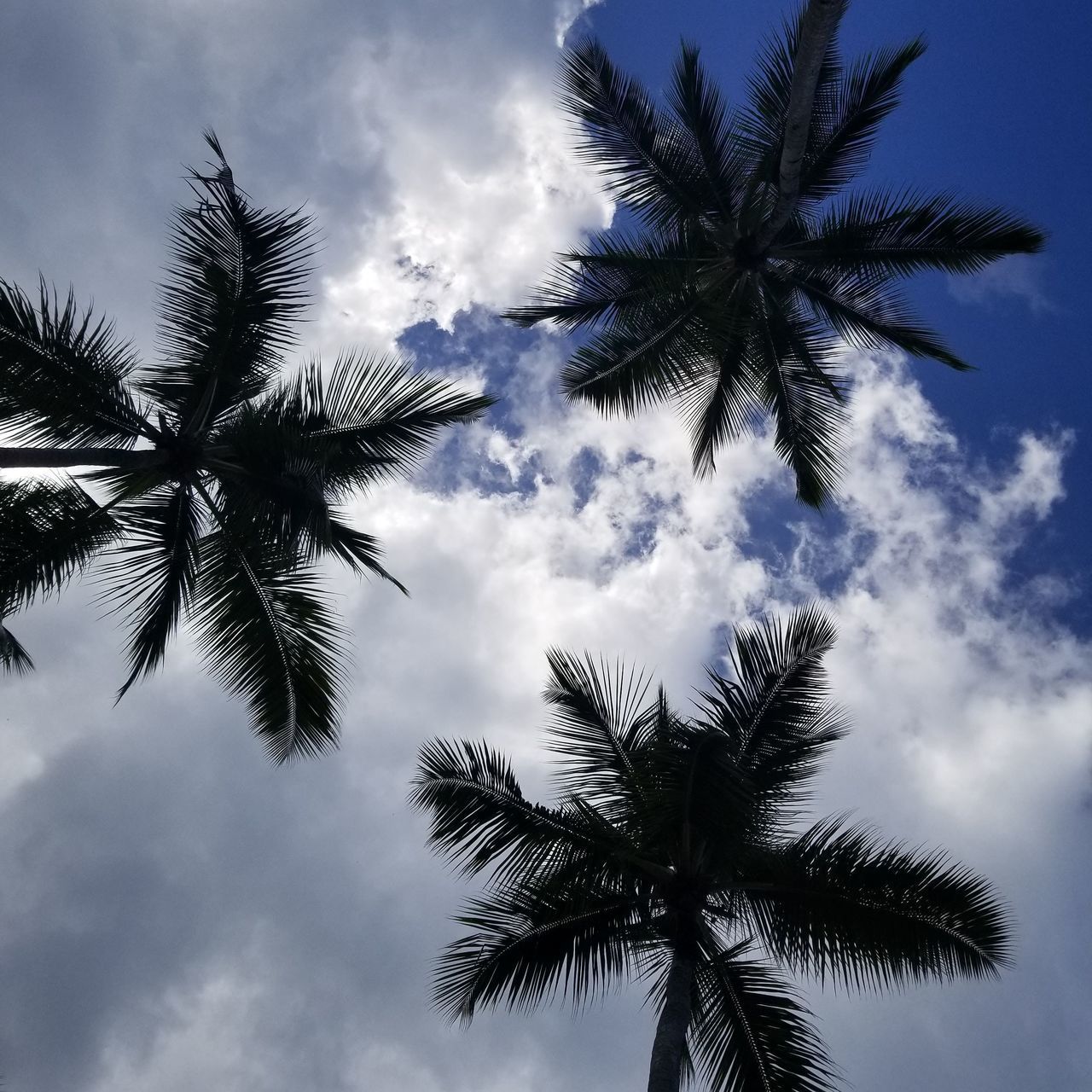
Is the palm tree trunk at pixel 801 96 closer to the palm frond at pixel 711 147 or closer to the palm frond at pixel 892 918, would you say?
the palm frond at pixel 711 147

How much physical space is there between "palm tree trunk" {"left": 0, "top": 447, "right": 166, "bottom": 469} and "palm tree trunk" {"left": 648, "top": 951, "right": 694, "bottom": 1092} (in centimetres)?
786

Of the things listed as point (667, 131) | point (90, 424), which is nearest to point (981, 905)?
point (90, 424)

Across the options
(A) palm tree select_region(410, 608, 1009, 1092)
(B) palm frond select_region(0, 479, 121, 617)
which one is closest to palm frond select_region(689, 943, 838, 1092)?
(A) palm tree select_region(410, 608, 1009, 1092)

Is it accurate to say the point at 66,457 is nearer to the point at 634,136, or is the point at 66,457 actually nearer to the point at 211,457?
the point at 211,457

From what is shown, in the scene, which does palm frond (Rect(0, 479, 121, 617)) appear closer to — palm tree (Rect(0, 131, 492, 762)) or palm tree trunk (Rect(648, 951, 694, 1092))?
palm tree (Rect(0, 131, 492, 762))

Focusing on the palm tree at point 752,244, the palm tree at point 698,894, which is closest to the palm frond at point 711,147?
the palm tree at point 752,244

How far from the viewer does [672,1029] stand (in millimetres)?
9891

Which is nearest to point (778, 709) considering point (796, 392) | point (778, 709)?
point (778, 709)

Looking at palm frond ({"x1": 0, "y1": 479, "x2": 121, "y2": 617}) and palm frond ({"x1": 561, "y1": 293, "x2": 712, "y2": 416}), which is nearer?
palm frond ({"x1": 0, "y1": 479, "x2": 121, "y2": 617})

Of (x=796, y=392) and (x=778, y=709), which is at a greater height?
(x=796, y=392)

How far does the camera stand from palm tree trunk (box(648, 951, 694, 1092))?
31.7 ft

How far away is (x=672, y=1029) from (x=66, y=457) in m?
8.47

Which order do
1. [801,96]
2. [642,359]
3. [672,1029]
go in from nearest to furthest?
1. [672,1029]
2. [801,96]
3. [642,359]

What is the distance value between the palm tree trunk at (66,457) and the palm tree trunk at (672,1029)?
7.86 metres
